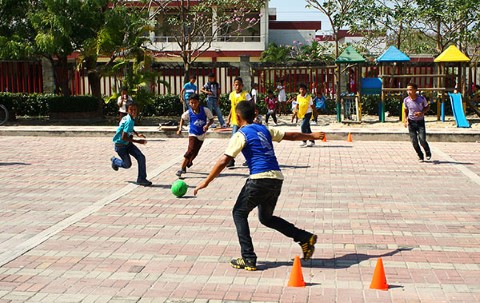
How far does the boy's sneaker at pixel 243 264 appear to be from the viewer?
22.7ft

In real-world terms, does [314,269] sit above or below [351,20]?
below

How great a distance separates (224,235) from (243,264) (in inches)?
56.6

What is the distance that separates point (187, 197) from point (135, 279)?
166 inches

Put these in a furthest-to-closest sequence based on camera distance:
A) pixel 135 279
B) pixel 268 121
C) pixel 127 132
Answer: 1. pixel 268 121
2. pixel 127 132
3. pixel 135 279

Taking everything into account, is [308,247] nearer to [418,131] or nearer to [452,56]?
Answer: [418,131]

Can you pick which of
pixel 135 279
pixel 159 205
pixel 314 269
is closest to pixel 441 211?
pixel 314 269

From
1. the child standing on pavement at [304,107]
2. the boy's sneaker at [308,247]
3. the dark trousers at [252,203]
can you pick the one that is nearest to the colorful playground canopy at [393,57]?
the child standing on pavement at [304,107]

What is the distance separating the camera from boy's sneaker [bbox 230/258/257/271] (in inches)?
273

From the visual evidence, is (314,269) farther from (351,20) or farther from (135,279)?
(351,20)

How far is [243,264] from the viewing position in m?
6.98

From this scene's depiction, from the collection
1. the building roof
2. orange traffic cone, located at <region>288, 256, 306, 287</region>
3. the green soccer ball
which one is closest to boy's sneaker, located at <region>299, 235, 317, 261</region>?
orange traffic cone, located at <region>288, 256, 306, 287</region>

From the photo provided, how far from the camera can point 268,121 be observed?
25031mm

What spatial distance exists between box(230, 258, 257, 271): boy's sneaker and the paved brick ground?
0.08 m

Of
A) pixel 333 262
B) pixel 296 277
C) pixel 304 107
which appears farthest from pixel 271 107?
pixel 296 277
